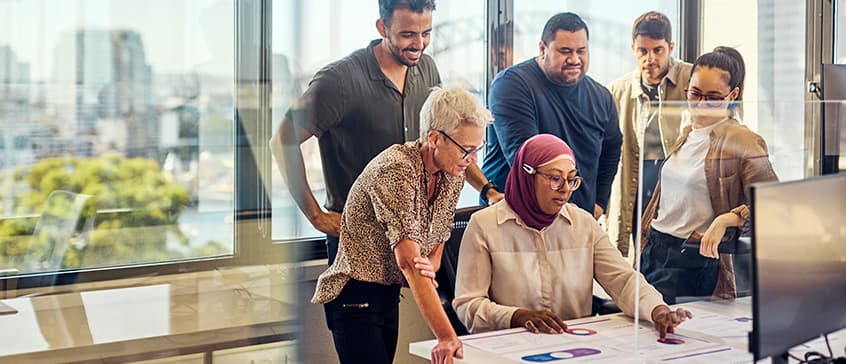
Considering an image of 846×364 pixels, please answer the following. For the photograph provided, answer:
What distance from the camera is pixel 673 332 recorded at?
6.97 ft

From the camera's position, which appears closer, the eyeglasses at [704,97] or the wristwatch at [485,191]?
the eyeglasses at [704,97]

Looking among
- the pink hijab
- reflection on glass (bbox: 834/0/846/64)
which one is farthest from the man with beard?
reflection on glass (bbox: 834/0/846/64)

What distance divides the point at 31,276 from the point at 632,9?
279 centimetres

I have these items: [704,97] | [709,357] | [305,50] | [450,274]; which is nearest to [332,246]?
[450,274]

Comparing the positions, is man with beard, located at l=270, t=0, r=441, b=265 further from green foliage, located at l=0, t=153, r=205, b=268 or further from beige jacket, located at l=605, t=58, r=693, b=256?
beige jacket, located at l=605, t=58, r=693, b=256

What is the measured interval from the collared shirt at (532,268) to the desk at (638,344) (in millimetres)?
248

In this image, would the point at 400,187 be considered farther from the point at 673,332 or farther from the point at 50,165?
the point at 50,165

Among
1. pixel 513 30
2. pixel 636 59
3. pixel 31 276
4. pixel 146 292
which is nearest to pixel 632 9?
pixel 636 59

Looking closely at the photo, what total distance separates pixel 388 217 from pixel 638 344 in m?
0.69

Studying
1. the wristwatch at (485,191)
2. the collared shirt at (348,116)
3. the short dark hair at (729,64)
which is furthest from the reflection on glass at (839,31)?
the collared shirt at (348,116)

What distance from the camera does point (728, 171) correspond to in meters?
2.15

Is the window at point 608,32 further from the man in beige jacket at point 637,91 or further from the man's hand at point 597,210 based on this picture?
the man's hand at point 597,210

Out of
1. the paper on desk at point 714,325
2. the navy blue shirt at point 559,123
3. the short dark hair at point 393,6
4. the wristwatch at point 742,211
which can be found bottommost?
the paper on desk at point 714,325

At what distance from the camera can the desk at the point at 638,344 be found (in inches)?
78.3
